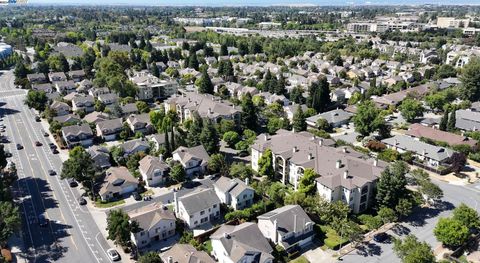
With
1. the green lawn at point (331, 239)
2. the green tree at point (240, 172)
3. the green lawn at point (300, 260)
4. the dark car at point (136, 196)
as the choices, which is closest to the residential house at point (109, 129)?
the dark car at point (136, 196)

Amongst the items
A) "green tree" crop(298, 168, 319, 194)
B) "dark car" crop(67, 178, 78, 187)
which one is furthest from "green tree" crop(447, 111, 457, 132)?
"dark car" crop(67, 178, 78, 187)

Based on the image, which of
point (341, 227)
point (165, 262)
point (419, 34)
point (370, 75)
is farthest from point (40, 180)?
point (419, 34)

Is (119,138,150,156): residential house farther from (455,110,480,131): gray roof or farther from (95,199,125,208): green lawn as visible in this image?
(455,110,480,131): gray roof

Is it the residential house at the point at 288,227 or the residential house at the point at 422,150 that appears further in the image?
the residential house at the point at 422,150

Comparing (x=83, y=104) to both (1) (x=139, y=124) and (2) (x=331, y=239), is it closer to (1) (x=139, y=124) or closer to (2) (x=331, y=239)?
Answer: (1) (x=139, y=124)

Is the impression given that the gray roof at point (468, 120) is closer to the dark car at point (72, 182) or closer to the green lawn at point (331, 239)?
the green lawn at point (331, 239)
